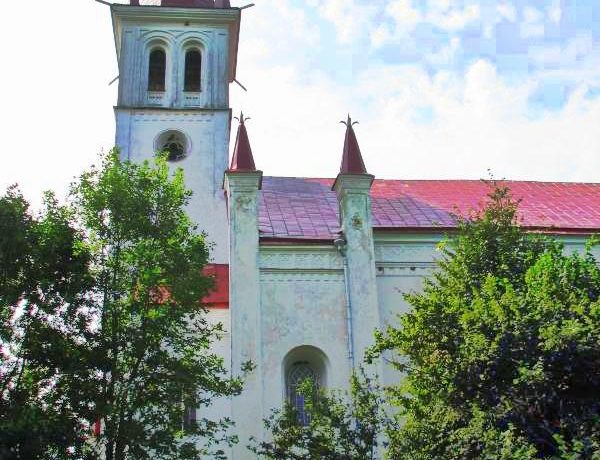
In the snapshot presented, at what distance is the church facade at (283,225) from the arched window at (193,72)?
0.21ft

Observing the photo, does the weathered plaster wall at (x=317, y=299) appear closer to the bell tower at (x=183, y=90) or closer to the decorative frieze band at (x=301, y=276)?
the decorative frieze band at (x=301, y=276)

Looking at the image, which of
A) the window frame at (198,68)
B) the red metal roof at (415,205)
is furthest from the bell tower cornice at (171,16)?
the red metal roof at (415,205)

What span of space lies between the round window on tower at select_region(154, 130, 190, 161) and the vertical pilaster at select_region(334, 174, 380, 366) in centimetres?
730

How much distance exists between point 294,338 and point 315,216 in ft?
15.3

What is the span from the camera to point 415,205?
78.9ft

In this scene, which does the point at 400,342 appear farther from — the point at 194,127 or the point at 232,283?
the point at 194,127

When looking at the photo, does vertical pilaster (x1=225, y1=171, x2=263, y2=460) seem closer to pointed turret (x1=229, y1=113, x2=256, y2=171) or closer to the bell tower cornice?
pointed turret (x1=229, y1=113, x2=256, y2=171)

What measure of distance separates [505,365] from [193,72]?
19578 millimetres

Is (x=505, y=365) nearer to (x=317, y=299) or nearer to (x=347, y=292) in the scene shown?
(x=347, y=292)

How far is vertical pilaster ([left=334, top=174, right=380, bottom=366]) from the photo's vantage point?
63.2ft

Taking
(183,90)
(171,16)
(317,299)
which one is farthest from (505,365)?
(171,16)

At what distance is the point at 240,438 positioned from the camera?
17.4 meters

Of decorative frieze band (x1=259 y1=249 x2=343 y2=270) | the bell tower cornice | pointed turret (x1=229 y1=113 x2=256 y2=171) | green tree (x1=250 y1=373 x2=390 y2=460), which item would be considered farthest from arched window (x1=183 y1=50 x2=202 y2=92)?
green tree (x1=250 y1=373 x2=390 y2=460)

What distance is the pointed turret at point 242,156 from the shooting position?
20969 mm
